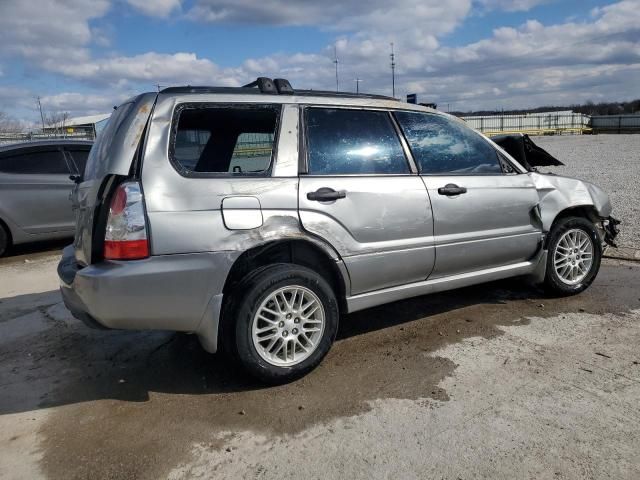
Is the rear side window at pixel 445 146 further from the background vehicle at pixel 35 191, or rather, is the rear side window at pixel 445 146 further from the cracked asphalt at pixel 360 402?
the background vehicle at pixel 35 191

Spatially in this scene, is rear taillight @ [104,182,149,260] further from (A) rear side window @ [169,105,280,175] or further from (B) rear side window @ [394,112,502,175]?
(B) rear side window @ [394,112,502,175]

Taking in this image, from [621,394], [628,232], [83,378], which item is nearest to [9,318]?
[83,378]

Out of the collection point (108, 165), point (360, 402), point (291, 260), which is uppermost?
point (108, 165)

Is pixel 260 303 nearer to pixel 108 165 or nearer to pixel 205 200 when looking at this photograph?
pixel 205 200

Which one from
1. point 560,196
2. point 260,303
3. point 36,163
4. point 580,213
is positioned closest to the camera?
point 260,303

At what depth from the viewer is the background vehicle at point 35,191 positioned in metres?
7.52

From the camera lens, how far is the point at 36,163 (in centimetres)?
779

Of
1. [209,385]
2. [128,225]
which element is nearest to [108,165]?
[128,225]

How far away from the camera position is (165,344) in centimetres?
414

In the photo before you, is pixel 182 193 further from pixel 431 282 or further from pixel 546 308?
pixel 546 308

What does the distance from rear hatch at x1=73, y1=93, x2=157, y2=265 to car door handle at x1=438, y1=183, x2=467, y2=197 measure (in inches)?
83.1

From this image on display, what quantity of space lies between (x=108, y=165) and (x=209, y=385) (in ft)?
4.96

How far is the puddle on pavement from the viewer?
279 cm

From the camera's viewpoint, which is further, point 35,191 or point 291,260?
point 35,191
